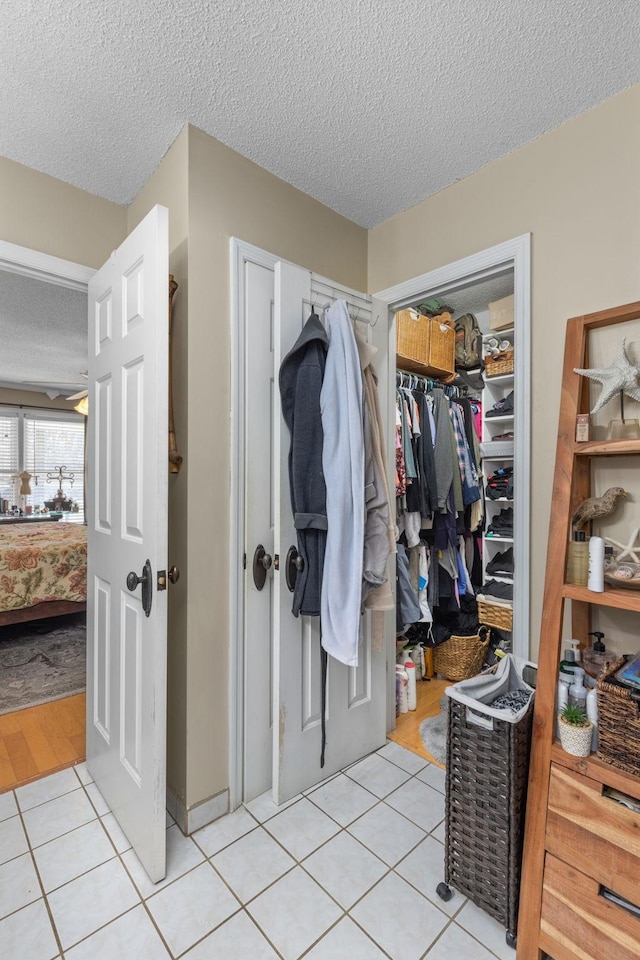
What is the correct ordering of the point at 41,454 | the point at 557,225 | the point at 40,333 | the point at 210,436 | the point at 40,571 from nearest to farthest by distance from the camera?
1. the point at 557,225
2. the point at 210,436
3. the point at 40,571
4. the point at 40,333
5. the point at 41,454

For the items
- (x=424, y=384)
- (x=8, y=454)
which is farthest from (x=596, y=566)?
(x=8, y=454)

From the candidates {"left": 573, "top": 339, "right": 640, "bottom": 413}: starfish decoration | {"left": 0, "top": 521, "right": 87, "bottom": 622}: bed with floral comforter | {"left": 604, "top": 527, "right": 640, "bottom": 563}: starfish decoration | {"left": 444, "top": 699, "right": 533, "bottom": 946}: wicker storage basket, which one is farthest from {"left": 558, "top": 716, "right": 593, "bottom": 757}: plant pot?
{"left": 0, "top": 521, "right": 87, "bottom": 622}: bed with floral comforter

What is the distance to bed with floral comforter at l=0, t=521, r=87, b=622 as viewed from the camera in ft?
11.4

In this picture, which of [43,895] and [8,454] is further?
[8,454]

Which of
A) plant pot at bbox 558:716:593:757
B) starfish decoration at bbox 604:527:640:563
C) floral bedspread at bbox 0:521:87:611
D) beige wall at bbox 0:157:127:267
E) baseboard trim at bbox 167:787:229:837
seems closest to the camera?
plant pot at bbox 558:716:593:757

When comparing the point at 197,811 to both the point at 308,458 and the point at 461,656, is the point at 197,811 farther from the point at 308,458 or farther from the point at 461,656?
the point at 461,656

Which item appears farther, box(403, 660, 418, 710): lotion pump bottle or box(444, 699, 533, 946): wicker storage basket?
box(403, 660, 418, 710): lotion pump bottle

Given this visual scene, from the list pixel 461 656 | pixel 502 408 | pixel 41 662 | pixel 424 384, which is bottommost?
pixel 41 662

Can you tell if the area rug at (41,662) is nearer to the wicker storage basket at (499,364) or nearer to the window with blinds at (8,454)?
the wicker storage basket at (499,364)

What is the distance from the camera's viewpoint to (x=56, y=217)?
1.86m

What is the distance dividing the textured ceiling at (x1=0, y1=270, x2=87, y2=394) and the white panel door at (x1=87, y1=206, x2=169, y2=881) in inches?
55.9

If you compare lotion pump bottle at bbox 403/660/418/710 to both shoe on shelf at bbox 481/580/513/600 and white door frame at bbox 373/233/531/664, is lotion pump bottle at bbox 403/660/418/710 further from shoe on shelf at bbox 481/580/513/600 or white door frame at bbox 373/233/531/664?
white door frame at bbox 373/233/531/664

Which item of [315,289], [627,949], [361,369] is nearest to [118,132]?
[315,289]

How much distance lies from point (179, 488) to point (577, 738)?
1.41m
